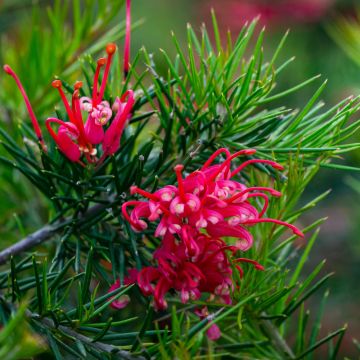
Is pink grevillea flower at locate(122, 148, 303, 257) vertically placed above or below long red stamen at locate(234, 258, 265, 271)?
above

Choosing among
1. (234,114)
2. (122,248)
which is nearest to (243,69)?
(234,114)

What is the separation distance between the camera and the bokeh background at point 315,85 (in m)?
0.82

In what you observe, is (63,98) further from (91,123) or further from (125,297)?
(125,297)

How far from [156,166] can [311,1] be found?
0.98 meters

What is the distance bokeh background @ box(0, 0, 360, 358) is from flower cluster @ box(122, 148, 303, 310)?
201 millimetres

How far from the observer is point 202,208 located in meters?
0.49

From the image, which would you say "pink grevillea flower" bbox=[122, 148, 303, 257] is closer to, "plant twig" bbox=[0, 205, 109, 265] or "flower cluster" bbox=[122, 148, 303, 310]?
"flower cluster" bbox=[122, 148, 303, 310]

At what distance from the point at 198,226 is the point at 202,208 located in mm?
19

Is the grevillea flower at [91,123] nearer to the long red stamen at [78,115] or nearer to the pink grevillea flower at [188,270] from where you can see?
the long red stamen at [78,115]

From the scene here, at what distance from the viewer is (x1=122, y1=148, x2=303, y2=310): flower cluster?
0.49 metres

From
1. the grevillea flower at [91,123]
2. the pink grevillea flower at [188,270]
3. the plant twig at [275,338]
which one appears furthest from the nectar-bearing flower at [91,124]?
the plant twig at [275,338]

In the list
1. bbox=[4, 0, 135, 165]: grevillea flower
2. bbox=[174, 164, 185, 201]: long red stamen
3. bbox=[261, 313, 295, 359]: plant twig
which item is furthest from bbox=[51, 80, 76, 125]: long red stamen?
bbox=[261, 313, 295, 359]: plant twig

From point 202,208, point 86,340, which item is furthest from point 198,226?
point 86,340

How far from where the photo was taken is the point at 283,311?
58 cm
